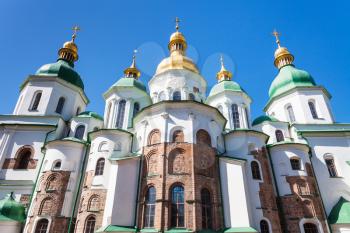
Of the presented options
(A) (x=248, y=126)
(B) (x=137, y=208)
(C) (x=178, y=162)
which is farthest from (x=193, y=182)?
(A) (x=248, y=126)

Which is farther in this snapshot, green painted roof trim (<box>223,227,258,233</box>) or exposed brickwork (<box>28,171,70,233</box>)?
exposed brickwork (<box>28,171,70,233</box>)

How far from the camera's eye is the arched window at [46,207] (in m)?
18.0

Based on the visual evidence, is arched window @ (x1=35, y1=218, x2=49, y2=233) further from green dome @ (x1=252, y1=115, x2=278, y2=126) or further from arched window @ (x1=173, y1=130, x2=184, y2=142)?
green dome @ (x1=252, y1=115, x2=278, y2=126)

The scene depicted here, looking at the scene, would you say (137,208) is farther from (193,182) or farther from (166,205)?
(193,182)

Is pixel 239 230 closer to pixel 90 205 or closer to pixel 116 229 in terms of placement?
pixel 116 229

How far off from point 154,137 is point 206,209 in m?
6.24

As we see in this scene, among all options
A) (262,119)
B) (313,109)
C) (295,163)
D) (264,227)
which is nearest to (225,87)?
(262,119)

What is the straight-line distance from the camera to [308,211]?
61.4 feet

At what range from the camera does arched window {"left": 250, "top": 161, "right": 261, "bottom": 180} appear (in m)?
19.4

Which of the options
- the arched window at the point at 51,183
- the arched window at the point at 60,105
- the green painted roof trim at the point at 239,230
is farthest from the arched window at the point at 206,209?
the arched window at the point at 60,105

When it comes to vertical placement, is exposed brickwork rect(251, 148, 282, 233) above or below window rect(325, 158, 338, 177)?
below

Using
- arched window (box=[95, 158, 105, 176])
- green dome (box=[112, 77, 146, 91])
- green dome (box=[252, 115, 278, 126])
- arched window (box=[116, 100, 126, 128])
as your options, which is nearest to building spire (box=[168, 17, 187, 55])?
green dome (box=[112, 77, 146, 91])

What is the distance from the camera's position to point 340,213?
19.2 metres

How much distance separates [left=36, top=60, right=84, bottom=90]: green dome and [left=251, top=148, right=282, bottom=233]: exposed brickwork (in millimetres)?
20204
